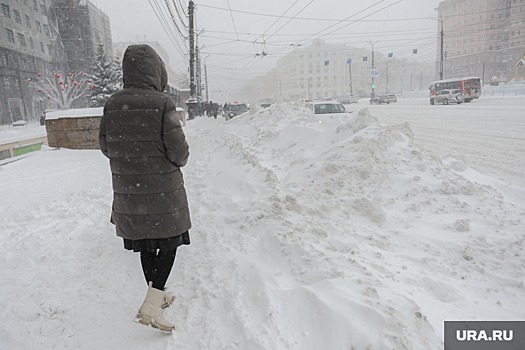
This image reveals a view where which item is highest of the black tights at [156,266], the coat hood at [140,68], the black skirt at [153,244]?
the coat hood at [140,68]

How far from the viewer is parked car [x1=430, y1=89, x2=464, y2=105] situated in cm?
2927

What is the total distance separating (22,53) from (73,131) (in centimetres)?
3505

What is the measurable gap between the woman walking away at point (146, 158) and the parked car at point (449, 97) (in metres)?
32.8

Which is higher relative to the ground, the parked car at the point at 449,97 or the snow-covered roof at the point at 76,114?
the snow-covered roof at the point at 76,114

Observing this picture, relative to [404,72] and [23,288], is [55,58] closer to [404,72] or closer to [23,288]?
[23,288]

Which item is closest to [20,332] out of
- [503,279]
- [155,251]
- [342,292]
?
[155,251]

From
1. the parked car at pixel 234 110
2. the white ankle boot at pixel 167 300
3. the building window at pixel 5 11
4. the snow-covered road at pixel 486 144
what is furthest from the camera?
the building window at pixel 5 11

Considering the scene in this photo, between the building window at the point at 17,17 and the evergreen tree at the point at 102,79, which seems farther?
the building window at the point at 17,17

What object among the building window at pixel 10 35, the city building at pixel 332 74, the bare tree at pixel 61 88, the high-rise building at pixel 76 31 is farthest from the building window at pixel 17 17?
the city building at pixel 332 74

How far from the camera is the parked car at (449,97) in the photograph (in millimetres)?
29266

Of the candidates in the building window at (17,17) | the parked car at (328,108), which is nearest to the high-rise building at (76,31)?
the building window at (17,17)

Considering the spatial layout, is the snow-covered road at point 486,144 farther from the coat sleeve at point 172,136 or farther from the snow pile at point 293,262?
the coat sleeve at point 172,136

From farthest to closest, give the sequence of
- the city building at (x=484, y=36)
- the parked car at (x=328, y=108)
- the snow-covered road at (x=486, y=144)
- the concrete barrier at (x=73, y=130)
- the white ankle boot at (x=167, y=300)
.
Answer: the city building at (x=484, y=36), the parked car at (x=328, y=108), the concrete barrier at (x=73, y=130), the snow-covered road at (x=486, y=144), the white ankle boot at (x=167, y=300)

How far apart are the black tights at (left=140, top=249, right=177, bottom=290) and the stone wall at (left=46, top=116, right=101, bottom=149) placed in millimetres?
7930
